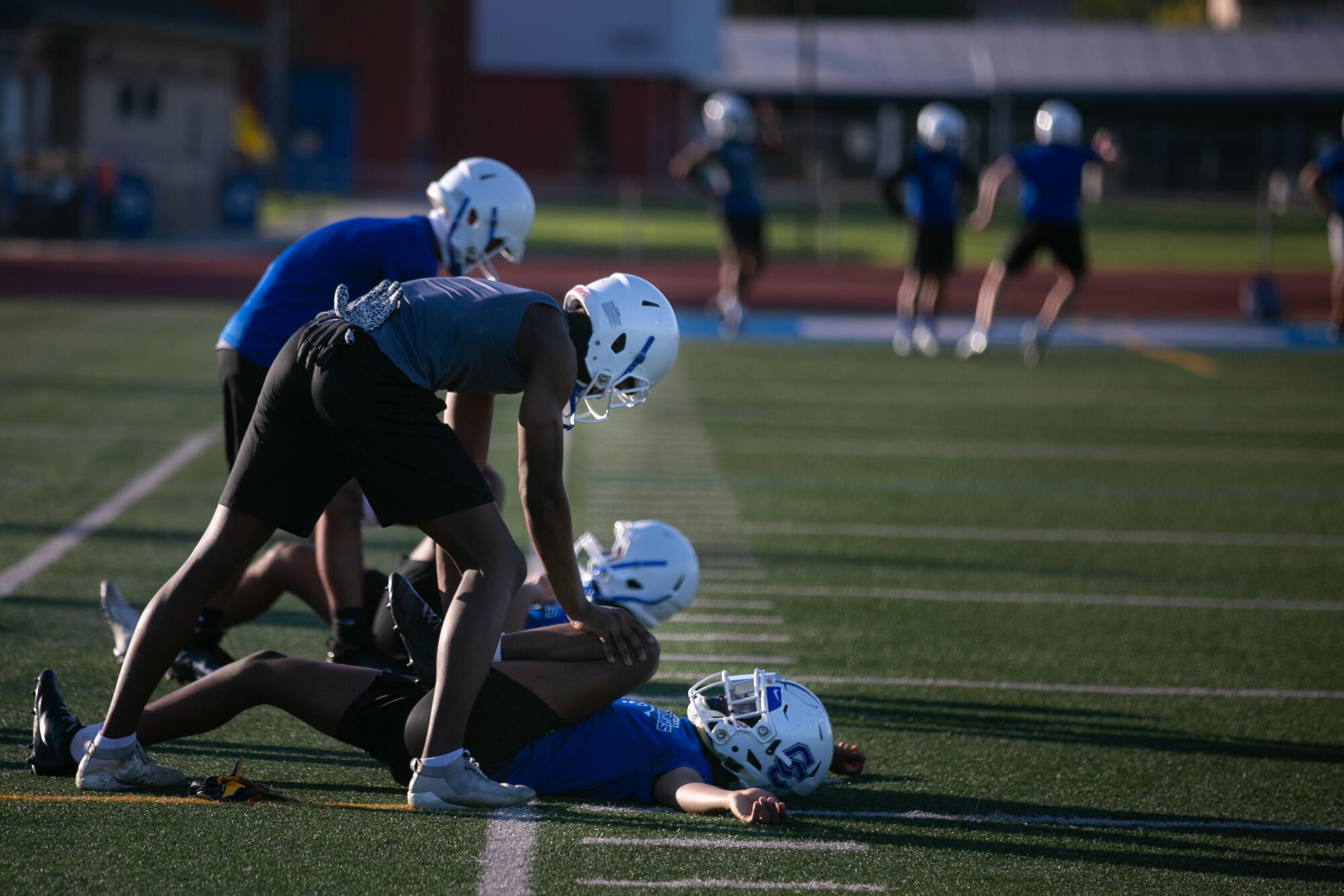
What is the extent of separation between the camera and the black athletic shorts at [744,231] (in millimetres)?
16328

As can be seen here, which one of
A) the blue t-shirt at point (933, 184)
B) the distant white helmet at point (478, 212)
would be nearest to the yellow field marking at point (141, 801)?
the distant white helmet at point (478, 212)

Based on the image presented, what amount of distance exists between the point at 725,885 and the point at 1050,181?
1210 centimetres

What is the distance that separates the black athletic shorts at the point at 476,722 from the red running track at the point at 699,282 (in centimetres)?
1638

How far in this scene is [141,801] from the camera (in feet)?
13.0

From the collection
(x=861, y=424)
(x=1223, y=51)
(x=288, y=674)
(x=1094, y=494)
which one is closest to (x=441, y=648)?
(x=288, y=674)

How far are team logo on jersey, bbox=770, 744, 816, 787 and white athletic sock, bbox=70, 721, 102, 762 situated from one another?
5.83ft

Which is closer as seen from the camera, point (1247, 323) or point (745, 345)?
point (745, 345)

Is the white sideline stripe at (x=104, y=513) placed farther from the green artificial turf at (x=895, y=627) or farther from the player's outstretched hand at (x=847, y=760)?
the player's outstretched hand at (x=847, y=760)

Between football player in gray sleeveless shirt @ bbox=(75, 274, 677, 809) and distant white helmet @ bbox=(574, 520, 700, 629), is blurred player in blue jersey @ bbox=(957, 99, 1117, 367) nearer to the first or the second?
distant white helmet @ bbox=(574, 520, 700, 629)

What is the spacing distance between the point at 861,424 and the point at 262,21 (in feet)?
109

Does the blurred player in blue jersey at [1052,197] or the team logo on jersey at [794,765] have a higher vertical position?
the blurred player in blue jersey at [1052,197]

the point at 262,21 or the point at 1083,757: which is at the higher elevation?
the point at 262,21

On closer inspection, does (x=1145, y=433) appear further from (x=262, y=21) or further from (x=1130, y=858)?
(x=262, y=21)

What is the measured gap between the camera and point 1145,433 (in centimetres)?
1145
